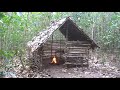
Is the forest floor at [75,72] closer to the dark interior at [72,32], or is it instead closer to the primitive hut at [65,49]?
the primitive hut at [65,49]

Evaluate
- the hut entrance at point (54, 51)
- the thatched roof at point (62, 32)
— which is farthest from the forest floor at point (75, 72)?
the thatched roof at point (62, 32)

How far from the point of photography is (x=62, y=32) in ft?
26.3

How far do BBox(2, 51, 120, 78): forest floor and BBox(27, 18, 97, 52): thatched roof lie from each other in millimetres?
628

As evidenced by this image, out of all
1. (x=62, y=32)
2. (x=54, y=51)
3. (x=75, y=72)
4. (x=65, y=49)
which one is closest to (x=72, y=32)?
(x=62, y=32)

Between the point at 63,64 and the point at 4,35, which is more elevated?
the point at 4,35

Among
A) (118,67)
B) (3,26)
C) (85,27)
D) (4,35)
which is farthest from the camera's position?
(85,27)

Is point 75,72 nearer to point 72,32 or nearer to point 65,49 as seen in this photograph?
point 65,49

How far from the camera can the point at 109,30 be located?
8578 mm

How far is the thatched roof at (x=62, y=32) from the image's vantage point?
698 centimetres

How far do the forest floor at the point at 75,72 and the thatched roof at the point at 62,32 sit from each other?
24.7 inches


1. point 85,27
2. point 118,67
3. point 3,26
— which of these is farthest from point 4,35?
point 118,67

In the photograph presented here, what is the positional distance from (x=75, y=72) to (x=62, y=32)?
4.99 ft
